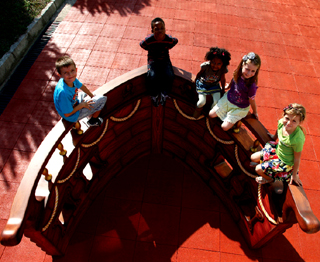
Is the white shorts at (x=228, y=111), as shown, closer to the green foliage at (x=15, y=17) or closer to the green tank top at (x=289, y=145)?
the green tank top at (x=289, y=145)

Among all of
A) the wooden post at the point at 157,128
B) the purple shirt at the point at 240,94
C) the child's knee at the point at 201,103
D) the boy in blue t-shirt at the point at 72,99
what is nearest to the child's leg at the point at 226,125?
the purple shirt at the point at 240,94

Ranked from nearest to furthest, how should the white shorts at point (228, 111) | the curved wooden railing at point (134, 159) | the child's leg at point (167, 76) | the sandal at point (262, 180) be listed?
the curved wooden railing at point (134, 159)
the sandal at point (262, 180)
the white shorts at point (228, 111)
the child's leg at point (167, 76)

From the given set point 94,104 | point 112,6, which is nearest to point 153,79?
point 94,104

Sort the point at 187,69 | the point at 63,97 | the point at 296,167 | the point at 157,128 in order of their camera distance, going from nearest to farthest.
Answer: the point at 296,167, the point at 63,97, the point at 157,128, the point at 187,69

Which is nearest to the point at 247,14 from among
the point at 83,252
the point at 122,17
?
the point at 122,17

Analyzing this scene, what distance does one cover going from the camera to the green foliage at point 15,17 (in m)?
6.63

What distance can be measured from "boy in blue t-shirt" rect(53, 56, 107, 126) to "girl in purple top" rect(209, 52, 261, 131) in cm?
163

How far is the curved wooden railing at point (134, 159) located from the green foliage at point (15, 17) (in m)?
4.38

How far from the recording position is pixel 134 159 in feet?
17.2

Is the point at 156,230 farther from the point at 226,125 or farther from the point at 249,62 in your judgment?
the point at 249,62

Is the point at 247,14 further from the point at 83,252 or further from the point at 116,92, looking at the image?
the point at 83,252

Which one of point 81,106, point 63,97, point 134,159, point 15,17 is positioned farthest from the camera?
point 15,17

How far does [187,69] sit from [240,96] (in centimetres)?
339

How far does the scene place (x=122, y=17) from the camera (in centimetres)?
766
